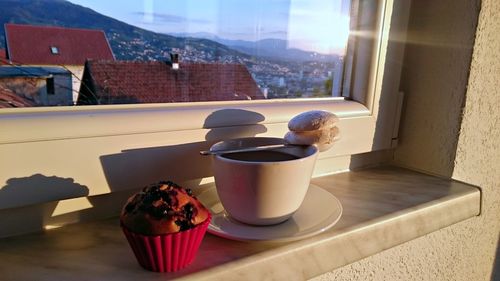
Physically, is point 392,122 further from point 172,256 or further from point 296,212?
point 172,256

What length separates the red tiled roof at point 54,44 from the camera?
36 centimetres

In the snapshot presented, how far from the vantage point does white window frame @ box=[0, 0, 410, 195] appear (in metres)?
0.33

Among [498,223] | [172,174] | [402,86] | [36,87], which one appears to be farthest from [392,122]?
[36,87]

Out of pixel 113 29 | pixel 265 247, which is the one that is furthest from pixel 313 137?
pixel 113 29

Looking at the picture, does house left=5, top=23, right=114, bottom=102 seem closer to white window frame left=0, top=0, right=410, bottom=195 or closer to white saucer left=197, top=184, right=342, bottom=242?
white window frame left=0, top=0, right=410, bottom=195

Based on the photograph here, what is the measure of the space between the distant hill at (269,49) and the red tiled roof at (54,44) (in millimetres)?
94

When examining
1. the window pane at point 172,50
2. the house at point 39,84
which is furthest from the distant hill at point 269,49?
the house at point 39,84

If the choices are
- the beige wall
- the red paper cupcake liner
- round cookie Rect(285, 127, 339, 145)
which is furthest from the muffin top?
the beige wall

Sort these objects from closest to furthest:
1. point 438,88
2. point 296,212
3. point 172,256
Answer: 1. point 172,256
2. point 296,212
3. point 438,88

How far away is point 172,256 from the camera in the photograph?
297mm

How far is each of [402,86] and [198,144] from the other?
0.36 metres

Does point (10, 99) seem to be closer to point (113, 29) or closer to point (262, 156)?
point (113, 29)

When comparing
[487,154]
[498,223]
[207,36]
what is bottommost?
[498,223]

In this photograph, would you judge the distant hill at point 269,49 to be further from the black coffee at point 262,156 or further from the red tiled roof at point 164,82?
the black coffee at point 262,156
